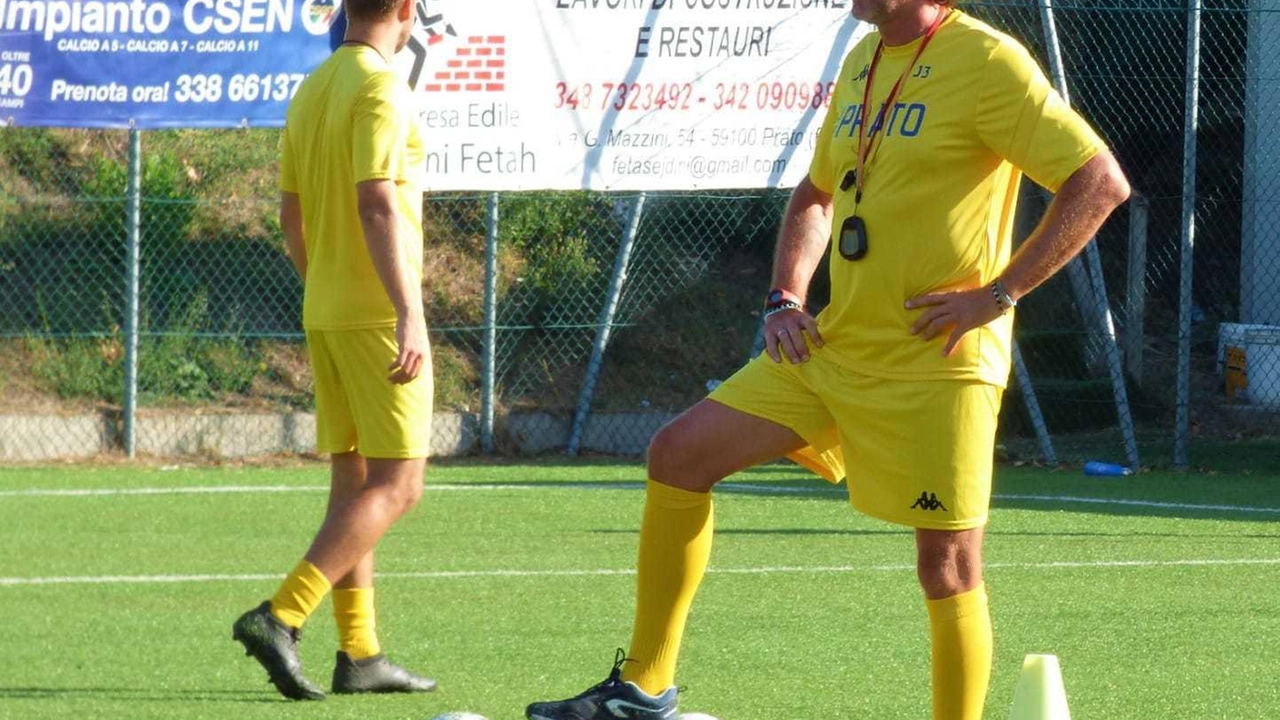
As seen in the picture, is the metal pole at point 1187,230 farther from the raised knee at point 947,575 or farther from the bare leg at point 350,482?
the raised knee at point 947,575

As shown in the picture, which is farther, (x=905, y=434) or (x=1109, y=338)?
(x=1109, y=338)

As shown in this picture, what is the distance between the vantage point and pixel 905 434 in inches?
184

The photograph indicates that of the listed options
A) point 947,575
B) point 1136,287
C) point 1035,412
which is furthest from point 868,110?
point 1136,287

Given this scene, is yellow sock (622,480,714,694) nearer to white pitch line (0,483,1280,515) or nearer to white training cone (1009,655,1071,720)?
white training cone (1009,655,1071,720)

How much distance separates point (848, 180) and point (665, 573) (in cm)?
111

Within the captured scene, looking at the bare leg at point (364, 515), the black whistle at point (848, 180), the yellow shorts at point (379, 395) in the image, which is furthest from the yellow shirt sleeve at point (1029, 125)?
the bare leg at point (364, 515)

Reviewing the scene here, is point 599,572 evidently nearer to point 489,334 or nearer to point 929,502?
point 929,502

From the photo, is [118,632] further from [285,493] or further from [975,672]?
[285,493]

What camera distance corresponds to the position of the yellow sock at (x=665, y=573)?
5.05 meters

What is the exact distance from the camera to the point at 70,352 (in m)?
13.9

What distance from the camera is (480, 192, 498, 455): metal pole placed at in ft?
44.3

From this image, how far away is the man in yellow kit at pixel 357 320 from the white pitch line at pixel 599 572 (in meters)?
2.43

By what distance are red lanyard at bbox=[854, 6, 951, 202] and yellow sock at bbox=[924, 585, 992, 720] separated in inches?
39.4

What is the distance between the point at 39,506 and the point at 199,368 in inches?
135
